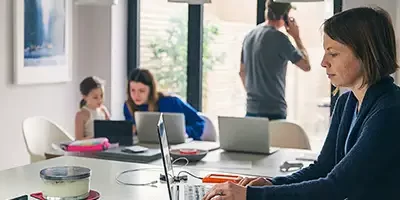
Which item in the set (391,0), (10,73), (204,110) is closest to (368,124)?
(391,0)

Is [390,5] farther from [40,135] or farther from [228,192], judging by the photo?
[228,192]

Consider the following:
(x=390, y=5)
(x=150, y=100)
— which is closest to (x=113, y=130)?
(x=150, y=100)

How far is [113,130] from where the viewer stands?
11.5ft

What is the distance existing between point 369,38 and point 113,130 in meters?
2.24

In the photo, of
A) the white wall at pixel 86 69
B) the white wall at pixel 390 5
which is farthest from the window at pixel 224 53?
the white wall at pixel 390 5

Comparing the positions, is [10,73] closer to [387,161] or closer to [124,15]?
[124,15]

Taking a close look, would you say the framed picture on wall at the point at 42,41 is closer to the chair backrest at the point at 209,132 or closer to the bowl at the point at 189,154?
the chair backrest at the point at 209,132

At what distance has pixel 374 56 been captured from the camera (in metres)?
1.49

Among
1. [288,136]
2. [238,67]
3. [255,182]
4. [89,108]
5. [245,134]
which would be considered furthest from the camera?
[238,67]

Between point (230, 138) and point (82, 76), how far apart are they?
2215mm

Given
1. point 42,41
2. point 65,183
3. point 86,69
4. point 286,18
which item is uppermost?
point 286,18

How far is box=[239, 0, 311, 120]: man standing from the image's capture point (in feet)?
14.6

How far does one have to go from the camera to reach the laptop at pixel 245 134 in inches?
127

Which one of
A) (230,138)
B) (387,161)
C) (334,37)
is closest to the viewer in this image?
(387,161)
